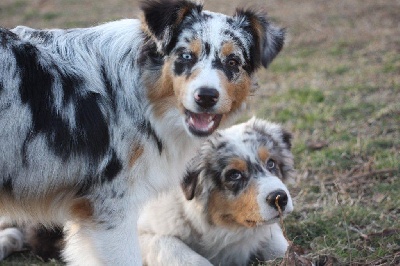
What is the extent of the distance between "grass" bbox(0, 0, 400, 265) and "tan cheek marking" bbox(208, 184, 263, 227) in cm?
41

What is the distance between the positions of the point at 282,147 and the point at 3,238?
2572 millimetres

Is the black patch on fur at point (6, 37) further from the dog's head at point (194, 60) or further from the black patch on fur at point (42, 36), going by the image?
the dog's head at point (194, 60)

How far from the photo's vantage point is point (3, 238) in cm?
607

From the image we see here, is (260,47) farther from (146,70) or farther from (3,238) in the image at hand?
(3,238)

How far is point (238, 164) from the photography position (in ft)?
18.7

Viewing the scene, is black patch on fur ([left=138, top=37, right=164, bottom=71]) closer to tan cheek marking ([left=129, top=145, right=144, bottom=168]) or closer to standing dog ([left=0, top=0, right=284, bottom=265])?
standing dog ([left=0, top=0, right=284, bottom=265])

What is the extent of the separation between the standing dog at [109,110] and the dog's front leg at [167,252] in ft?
2.34

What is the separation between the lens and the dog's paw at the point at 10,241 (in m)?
6.02

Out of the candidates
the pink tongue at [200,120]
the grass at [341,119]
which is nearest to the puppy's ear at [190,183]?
the grass at [341,119]

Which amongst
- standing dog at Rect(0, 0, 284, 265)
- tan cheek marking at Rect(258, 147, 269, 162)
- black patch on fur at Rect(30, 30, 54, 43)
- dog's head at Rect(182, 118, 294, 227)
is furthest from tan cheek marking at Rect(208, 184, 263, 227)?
black patch on fur at Rect(30, 30, 54, 43)

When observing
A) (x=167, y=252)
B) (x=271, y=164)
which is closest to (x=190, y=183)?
(x=167, y=252)

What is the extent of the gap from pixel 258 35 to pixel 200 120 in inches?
30.8

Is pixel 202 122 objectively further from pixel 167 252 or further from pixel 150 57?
pixel 167 252

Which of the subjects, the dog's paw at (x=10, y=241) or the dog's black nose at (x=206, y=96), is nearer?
the dog's black nose at (x=206, y=96)
